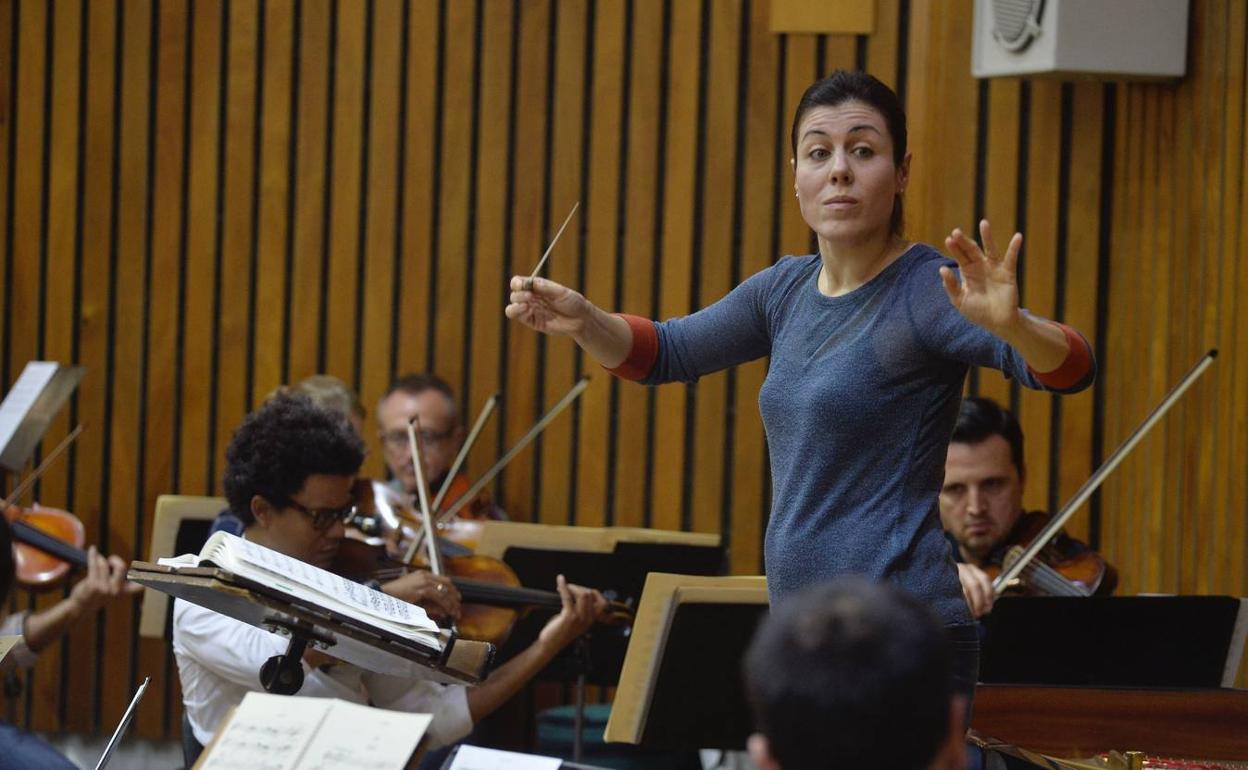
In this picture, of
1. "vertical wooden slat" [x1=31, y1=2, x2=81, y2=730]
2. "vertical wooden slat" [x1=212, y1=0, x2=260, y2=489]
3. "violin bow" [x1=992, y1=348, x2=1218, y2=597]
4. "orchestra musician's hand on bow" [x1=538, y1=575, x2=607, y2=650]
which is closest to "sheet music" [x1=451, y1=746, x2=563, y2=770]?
"orchestra musician's hand on bow" [x1=538, y1=575, x2=607, y2=650]

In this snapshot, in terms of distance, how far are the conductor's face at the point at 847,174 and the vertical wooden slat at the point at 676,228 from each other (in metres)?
2.84

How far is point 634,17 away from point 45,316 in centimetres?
201

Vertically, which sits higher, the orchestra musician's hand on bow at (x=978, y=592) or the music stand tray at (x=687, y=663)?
the orchestra musician's hand on bow at (x=978, y=592)

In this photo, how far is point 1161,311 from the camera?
420 cm

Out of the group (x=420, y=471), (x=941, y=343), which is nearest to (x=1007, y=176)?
(x=420, y=471)

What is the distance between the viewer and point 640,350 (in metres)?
2.16

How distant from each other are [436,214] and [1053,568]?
7.53 feet

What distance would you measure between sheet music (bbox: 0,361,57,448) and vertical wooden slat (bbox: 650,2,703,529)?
169 cm

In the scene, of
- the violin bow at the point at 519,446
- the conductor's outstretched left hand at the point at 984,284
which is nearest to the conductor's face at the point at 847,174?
the conductor's outstretched left hand at the point at 984,284

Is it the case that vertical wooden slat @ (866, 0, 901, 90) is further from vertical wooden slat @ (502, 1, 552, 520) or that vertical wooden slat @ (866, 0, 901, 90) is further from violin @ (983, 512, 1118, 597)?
violin @ (983, 512, 1118, 597)

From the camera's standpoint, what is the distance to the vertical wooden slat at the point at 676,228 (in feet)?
16.0

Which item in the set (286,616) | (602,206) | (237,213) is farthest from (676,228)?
(286,616)

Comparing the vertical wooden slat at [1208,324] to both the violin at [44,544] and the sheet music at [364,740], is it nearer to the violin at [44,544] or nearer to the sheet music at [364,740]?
the sheet music at [364,740]

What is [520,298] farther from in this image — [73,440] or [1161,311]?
[73,440]
